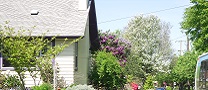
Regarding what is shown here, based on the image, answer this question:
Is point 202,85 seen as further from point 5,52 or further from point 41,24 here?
point 41,24

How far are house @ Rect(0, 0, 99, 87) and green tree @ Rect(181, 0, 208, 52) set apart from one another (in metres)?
10.2

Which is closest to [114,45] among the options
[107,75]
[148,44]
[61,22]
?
[107,75]

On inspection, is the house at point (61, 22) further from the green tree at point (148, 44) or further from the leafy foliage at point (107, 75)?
the green tree at point (148, 44)

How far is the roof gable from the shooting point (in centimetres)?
2528

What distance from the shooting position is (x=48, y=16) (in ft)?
87.2

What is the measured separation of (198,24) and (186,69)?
23.0 m

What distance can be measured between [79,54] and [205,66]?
10623 mm

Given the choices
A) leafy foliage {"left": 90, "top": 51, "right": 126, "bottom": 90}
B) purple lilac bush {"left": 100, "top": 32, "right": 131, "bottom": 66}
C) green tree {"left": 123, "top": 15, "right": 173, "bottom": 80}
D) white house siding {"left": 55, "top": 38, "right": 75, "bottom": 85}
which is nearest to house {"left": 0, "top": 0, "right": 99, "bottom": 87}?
white house siding {"left": 55, "top": 38, "right": 75, "bottom": 85}

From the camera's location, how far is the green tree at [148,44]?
60.2 m

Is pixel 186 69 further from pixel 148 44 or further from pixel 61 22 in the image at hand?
pixel 61 22

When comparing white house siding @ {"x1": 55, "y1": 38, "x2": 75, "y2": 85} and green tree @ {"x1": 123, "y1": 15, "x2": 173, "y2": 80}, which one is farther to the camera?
green tree @ {"x1": 123, "y1": 15, "x2": 173, "y2": 80}

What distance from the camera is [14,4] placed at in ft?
91.0

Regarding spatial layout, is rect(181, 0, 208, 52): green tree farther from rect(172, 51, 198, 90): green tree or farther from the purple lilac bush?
rect(172, 51, 198, 90): green tree

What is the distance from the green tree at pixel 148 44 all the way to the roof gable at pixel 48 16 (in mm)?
28815
